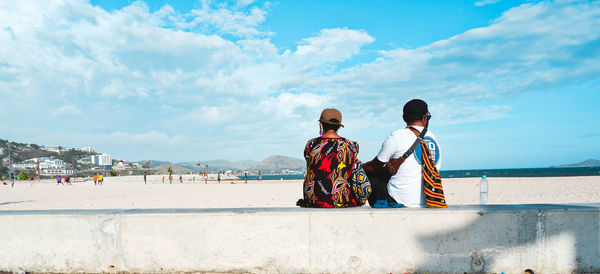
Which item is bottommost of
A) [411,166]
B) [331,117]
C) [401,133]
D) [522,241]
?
[522,241]

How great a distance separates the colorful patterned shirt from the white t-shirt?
260 mm

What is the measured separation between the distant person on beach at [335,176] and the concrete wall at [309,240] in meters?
0.27

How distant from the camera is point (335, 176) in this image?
331 centimetres

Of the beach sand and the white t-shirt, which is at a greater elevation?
the white t-shirt

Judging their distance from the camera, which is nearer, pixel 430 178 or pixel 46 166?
pixel 430 178

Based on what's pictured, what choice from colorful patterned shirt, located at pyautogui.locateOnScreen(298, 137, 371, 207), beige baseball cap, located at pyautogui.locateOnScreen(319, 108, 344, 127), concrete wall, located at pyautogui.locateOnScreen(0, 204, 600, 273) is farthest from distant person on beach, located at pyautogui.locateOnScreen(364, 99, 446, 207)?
beige baseball cap, located at pyautogui.locateOnScreen(319, 108, 344, 127)

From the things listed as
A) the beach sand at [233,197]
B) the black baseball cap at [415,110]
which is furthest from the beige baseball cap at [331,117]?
the beach sand at [233,197]

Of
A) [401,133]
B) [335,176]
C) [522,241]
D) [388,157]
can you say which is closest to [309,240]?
[335,176]

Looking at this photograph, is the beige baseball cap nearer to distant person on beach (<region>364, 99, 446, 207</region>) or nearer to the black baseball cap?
distant person on beach (<region>364, 99, 446, 207</region>)

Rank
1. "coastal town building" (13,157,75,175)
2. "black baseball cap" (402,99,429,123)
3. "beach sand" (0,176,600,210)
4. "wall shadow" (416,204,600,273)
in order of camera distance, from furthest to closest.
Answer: "coastal town building" (13,157,75,175), "beach sand" (0,176,600,210), "black baseball cap" (402,99,429,123), "wall shadow" (416,204,600,273)

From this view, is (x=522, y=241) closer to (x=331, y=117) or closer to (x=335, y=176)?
(x=335, y=176)

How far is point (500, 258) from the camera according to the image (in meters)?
2.98

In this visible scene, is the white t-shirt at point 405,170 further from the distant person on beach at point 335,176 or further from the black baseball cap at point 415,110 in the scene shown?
the distant person on beach at point 335,176

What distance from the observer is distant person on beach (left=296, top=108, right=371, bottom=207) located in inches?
130
